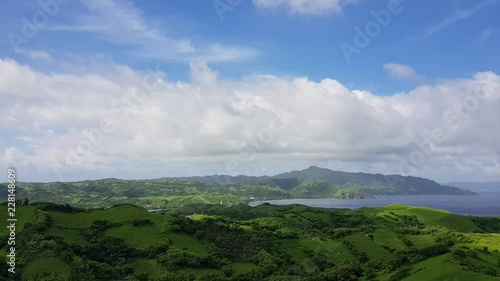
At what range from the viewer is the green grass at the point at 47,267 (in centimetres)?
7394

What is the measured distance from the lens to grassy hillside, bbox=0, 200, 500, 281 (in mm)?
65312

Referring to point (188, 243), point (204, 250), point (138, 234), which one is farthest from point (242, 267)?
point (138, 234)

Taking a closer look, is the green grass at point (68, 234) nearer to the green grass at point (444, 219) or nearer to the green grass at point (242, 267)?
the green grass at point (242, 267)

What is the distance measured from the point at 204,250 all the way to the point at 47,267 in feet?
113

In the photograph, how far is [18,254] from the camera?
80312 mm

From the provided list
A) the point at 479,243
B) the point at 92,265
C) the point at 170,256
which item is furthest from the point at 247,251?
the point at 479,243

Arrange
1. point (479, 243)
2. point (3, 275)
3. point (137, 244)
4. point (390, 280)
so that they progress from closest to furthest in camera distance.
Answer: point (390, 280) → point (3, 275) → point (137, 244) → point (479, 243)

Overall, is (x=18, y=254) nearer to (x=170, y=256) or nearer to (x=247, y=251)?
(x=170, y=256)

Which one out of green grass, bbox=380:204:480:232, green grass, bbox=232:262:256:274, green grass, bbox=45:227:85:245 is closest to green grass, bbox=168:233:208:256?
green grass, bbox=232:262:256:274

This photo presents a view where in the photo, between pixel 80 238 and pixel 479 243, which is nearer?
pixel 80 238

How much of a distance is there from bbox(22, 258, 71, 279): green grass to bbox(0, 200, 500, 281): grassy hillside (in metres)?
0.17

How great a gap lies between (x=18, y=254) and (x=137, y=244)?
24.1 m

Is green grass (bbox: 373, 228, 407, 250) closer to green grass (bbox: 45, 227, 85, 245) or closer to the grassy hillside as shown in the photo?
the grassy hillside

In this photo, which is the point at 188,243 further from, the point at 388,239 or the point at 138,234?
the point at 388,239
